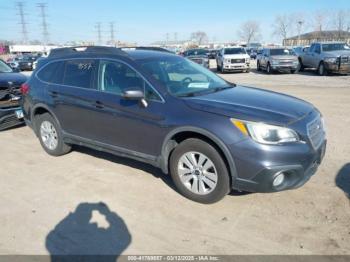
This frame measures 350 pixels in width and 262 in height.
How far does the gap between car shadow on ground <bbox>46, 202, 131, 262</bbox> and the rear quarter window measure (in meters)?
2.54

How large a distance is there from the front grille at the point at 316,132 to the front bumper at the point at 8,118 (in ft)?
20.6

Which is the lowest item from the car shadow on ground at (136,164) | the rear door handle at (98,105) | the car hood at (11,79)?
the car shadow on ground at (136,164)

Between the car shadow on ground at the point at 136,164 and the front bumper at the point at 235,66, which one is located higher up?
the front bumper at the point at 235,66

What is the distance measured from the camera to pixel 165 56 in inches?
210

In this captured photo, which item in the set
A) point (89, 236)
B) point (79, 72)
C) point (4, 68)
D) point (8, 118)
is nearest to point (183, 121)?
point (89, 236)

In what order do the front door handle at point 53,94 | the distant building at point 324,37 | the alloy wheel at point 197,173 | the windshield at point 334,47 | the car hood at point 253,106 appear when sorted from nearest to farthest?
the car hood at point 253,106
the alloy wheel at point 197,173
the front door handle at point 53,94
the windshield at point 334,47
the distant building at point 324,37

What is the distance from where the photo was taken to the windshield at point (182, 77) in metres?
4.52

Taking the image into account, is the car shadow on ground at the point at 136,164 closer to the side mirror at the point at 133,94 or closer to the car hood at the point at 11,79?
the side mirror at the point at 133,94

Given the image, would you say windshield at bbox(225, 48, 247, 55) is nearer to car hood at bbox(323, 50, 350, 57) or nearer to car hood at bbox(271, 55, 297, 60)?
car hood at bbox(271, 55, 297, 60)

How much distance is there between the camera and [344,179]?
473 cm

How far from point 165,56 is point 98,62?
1018mm

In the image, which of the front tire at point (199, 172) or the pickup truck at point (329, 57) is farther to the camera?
the pickup truck at point (329, 57)

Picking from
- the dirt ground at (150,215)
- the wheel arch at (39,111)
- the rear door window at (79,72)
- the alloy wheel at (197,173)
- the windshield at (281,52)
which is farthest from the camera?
the windshield at (281,52)

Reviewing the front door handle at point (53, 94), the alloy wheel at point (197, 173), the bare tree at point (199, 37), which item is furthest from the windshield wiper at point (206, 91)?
the bare tree at point (199, 37)
